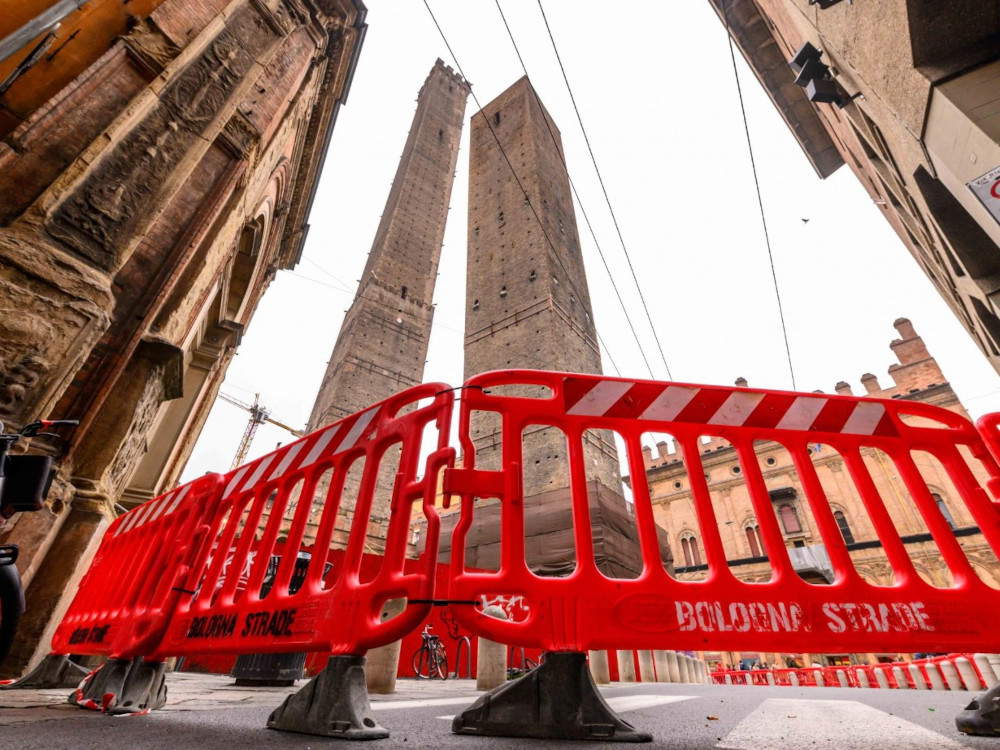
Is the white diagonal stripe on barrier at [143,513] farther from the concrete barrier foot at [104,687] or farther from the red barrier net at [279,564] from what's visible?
the concrete barrier foot at [104,687]

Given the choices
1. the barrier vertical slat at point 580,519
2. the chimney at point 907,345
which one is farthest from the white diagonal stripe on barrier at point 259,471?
the chimney at point 907,345

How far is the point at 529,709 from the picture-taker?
1298 millimetres

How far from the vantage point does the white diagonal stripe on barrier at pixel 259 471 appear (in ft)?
7.75

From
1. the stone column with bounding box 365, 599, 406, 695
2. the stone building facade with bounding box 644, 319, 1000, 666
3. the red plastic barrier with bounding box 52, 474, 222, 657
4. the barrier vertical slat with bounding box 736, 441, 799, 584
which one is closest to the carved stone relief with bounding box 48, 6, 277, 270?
the red plastic barrier with bounding box 52, 474, 222, 657

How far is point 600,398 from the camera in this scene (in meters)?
1.88

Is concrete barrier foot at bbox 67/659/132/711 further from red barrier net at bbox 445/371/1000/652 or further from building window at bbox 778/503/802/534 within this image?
building window at bbox 778/503/802/534

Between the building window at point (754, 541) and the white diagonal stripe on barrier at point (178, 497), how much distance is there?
2507 centimetres

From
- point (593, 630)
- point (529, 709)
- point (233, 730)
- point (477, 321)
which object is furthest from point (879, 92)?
point (477, 321)

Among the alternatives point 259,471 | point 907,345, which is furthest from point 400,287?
point 907,345

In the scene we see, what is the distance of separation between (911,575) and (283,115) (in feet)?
24.0

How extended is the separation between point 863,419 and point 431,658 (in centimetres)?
732

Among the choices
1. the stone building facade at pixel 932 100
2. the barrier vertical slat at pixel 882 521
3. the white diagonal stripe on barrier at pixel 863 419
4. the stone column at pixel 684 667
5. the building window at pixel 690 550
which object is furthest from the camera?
the building window at pixel 690 550

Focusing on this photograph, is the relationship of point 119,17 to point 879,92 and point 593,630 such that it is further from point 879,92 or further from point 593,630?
point 879,92

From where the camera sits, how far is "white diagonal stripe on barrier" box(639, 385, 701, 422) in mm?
1877
